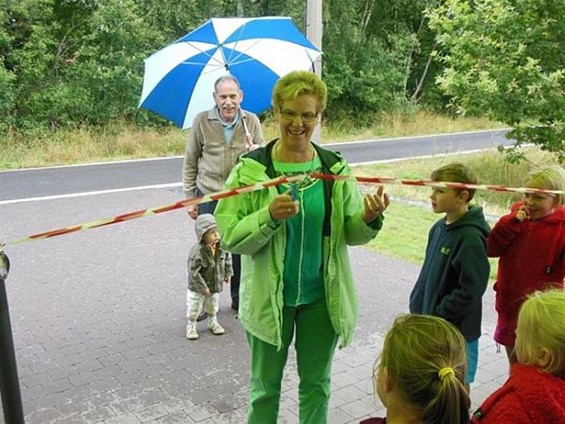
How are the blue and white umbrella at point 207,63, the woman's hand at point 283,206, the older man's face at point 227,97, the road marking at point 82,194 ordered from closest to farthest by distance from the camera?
the woman's hand at point 283,206, the older man's face at point 227,97, the blue and white umbrella at point 207,63, the road marking at point 82,194

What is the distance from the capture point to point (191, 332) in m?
4.92

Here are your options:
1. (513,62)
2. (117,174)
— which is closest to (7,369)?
(513,62)

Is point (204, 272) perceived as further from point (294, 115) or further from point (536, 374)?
point (536, 374)

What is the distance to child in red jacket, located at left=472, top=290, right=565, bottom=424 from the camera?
6.30 ft

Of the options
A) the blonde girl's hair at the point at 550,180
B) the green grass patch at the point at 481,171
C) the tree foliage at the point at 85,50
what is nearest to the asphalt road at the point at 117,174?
the green grass patch at the point at 481,171

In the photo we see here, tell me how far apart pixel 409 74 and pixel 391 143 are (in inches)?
434

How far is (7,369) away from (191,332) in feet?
7.46

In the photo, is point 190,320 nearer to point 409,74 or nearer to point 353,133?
point 353,133

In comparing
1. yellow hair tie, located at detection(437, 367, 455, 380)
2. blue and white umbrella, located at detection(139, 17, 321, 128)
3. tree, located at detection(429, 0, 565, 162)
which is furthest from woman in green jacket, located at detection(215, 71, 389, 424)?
tree, located at detection(429, 0, 565, 162)

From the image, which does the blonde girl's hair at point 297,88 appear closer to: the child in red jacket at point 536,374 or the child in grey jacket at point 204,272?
the child in red jacket at point 536,374

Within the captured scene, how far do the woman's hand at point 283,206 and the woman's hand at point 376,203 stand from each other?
357 millimetres

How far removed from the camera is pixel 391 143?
21.3 m

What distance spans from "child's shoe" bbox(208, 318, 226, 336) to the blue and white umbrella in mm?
1715

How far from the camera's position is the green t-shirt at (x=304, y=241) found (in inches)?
111
